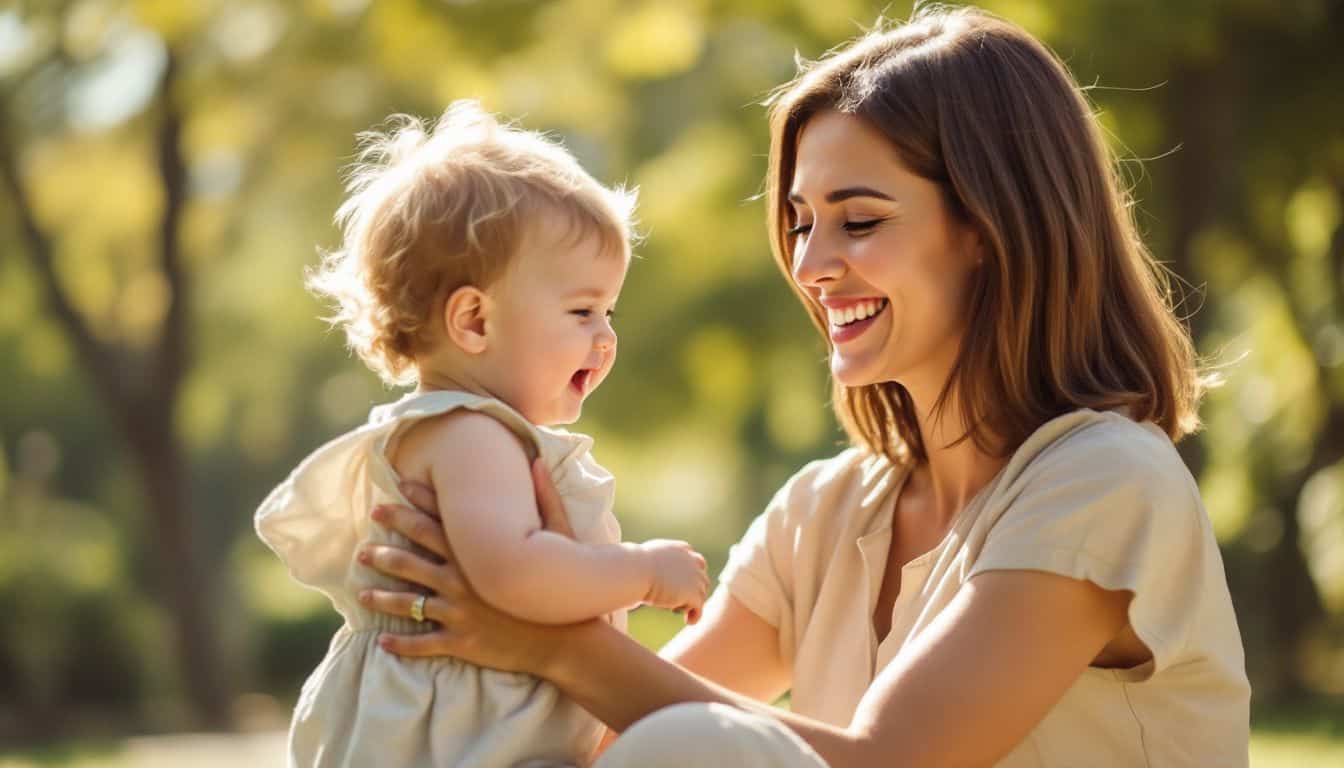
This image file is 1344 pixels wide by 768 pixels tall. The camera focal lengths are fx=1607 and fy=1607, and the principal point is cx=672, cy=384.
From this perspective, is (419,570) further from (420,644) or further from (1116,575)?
(1116,575)

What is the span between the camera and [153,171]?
39.1 feet

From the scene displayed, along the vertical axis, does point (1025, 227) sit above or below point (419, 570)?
above

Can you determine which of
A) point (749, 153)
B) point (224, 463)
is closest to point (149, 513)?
point (749, 153)

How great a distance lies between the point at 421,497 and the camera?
2.40 metres

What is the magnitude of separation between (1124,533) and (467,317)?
1058 millimetres

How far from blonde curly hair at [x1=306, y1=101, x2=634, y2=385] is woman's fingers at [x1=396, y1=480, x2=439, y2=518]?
0.25 meters

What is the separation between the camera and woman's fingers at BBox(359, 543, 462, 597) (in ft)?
7.74

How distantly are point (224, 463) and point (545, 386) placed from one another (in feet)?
58.3

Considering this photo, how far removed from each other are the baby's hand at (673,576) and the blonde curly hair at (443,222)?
493mm

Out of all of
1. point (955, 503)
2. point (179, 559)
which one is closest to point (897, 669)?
point (955, 503)

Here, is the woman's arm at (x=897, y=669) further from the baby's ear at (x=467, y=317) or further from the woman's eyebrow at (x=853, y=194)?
the woman's eyebrow at (x=853, y=194)

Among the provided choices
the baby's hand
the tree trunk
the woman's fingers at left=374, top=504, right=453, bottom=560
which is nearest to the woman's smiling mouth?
the baby's hand

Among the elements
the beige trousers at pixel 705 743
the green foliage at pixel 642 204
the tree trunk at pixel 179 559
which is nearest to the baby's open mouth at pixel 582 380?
the beige trousers at pixel 705 743

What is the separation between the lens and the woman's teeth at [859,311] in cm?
282
